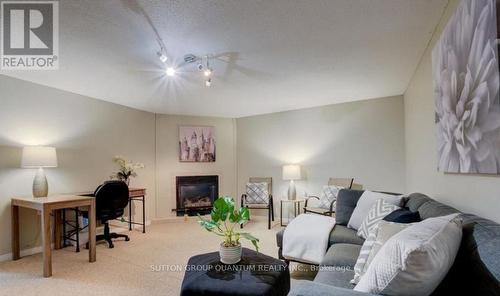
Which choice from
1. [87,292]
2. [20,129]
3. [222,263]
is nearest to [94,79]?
[20,129]

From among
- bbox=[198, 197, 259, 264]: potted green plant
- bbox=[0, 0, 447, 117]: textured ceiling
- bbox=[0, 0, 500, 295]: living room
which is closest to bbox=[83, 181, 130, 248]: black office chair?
bbox=[0, 0, 500, 295]: living room

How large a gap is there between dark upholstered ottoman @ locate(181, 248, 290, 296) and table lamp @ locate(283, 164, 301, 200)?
2791 mm

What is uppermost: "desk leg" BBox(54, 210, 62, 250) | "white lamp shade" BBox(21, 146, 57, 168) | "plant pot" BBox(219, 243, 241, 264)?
"white lamp shade" BBox(21, 146, 57, 168)

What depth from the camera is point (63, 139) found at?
3.88 metres

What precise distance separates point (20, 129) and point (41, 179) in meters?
0.69

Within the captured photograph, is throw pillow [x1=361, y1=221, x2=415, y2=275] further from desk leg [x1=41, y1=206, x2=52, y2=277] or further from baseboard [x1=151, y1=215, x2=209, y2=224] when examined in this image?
baseboard [x1=151, y1=215, x2=209, y2=224]

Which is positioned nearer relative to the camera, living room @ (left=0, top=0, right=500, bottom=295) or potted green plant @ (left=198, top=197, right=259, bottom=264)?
living room @ (left=0, top=0, right=500, bottom=295)

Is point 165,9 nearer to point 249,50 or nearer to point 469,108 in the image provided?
point 249,50

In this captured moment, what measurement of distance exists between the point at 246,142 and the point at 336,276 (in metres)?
4.28

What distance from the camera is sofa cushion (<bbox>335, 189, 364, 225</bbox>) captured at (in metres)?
2.94

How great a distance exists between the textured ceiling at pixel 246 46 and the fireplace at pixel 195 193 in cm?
194

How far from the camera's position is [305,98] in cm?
447

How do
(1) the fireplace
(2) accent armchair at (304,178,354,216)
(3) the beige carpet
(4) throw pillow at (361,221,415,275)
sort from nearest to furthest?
(4) throw pillow at (361,221,415,275) < (3) the beige carpet < (2) accent armchair at (304,178,354,216) < (1) the fireplace

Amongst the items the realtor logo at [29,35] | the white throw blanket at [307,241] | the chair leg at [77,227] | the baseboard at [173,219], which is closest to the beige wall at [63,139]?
the baseboard at [173,219]
